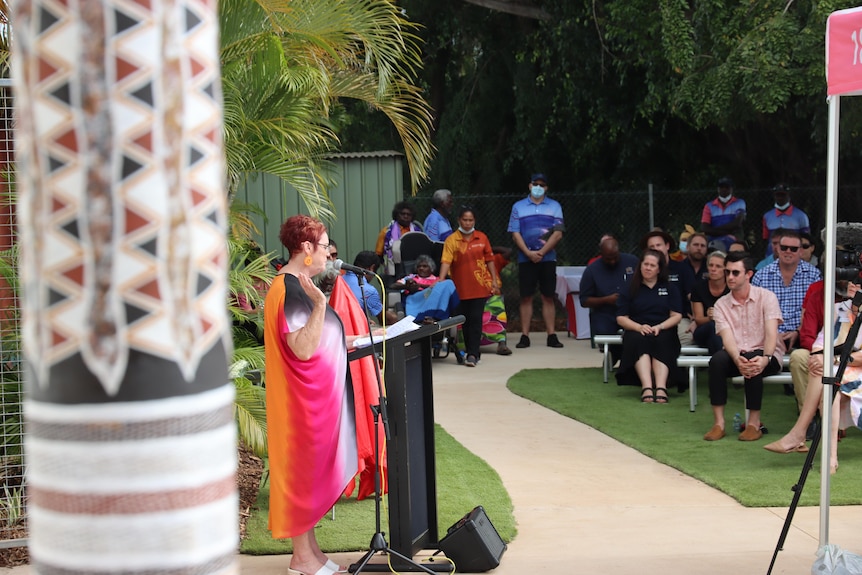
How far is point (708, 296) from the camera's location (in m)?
11.0

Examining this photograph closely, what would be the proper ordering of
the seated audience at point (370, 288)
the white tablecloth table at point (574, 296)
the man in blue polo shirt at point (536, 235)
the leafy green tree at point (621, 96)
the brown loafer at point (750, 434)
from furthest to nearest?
the white tablecloth table at point (574, 296)
the man in blue polo shirt at point (536, 235)
the leafy green tree at point (621, 96)
the seated audience at point (370, 288)
the brown loafer at point (750, 434)

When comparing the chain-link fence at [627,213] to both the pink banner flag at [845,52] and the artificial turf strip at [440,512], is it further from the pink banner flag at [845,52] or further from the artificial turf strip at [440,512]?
the pink banner flag at [845,52]

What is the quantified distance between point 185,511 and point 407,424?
12.5 feet

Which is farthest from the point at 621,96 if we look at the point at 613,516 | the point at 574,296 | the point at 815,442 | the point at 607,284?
the point at 815,442

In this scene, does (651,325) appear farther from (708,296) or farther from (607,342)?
(607,342)

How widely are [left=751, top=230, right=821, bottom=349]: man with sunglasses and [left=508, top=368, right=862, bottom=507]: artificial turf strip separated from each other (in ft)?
2.51

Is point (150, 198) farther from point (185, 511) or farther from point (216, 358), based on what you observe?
point (185, 511)

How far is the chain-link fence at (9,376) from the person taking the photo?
5.98 m

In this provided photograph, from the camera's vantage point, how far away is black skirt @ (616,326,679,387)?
10469 mm

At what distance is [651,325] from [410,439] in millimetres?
5383

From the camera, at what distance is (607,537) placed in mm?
6105

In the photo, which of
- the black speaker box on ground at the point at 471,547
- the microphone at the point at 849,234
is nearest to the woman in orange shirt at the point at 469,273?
the microphone at the point at 849,234

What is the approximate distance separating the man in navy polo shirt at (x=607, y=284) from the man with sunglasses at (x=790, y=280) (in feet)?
7.56

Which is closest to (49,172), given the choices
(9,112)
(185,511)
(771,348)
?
(185,511)
